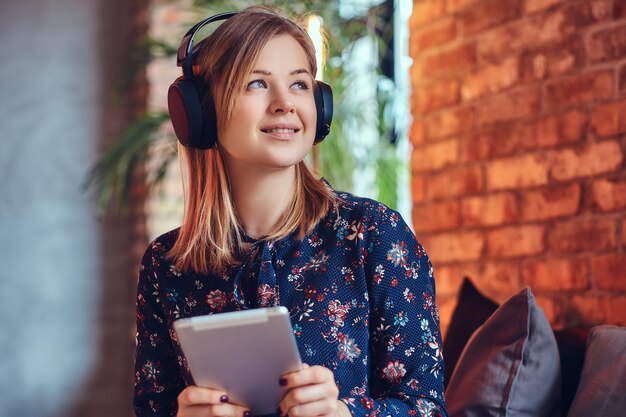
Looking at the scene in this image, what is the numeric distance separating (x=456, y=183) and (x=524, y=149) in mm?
299

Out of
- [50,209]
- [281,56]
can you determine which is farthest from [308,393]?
[50,209]

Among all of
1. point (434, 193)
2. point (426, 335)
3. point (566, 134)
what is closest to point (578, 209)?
point (566, 134)

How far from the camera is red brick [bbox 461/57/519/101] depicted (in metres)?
2.34

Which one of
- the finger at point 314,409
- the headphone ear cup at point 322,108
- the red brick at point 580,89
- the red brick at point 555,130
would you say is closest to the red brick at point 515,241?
the red brick at point 555,130

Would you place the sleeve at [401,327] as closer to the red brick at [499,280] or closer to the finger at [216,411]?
the finger at [216,411]

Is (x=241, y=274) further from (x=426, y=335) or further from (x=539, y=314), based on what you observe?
(x=539, y=314)

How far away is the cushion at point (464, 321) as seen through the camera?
2.12 metres

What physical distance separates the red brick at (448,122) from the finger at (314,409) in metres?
1.35

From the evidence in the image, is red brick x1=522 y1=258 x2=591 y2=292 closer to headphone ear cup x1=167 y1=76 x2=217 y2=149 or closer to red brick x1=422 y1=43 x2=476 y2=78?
red brick x1=422 y1=43 x2=476 y2=78

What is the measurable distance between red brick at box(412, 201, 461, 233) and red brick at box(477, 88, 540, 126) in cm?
27

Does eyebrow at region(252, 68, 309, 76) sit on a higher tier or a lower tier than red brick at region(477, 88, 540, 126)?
lower

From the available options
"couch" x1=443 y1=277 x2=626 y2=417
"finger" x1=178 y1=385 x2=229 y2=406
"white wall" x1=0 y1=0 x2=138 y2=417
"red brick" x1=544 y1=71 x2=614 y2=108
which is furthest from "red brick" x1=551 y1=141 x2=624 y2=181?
"white wall" x1=0 y1=0 x2=138 y2=417

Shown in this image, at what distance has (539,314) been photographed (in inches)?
71.7

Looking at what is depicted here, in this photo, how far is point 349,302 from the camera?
5.23 ft
